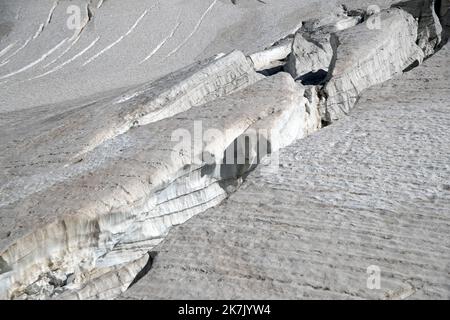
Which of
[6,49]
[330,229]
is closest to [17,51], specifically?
[6,49]

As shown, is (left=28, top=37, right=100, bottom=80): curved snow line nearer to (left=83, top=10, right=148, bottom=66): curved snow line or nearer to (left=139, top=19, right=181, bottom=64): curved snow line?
(left=83, top=10, right=148, bottom=66): curved snow line

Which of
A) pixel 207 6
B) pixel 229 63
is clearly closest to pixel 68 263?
pixel 229 63

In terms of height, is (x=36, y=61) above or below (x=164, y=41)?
below

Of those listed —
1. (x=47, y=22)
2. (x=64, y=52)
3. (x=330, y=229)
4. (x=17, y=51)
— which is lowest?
(x=330, y=229)

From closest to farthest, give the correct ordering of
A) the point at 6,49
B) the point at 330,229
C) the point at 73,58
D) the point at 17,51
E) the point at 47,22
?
1. the point at 330,229
2. the point at 73,58
3. the point at 17,51
4. the point at 6,49
5. the point at 47,22

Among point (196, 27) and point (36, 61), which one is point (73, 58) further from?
point (196, 27)

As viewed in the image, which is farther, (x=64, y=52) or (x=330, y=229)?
(x=64, y=52)

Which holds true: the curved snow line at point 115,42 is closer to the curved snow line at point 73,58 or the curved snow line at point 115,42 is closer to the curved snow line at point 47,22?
the curved snow line at point 73,58

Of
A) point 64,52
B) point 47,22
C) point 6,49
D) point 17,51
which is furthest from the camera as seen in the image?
point 47,22

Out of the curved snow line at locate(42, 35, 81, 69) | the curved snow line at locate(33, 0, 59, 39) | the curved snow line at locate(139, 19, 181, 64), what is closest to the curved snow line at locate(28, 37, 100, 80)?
the curved snow line at locate(42, 35, 81, 69)
